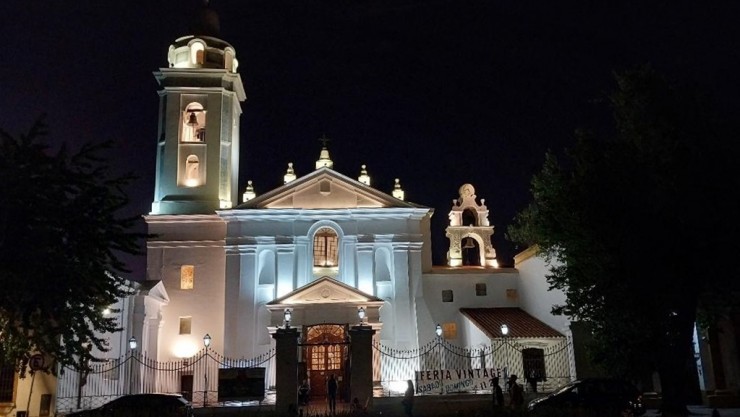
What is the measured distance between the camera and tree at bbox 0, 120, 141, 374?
17.0 m

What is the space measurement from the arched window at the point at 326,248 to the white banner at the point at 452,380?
11.0 metres

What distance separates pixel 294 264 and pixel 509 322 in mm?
11280

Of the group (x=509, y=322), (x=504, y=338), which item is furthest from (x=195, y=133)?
(x=504, y=338)

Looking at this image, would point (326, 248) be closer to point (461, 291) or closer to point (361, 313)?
point (361, 313)

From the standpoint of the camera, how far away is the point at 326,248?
3584 cm

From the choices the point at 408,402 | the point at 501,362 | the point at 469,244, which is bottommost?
the point at 408,402

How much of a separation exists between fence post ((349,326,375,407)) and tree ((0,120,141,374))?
274 inches

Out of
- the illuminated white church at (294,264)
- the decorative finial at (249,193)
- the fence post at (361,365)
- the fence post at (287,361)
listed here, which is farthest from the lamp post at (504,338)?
the decorative finial at (249,193)

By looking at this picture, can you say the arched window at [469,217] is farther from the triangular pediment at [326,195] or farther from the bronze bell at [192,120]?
the bronze bell at [192,120]

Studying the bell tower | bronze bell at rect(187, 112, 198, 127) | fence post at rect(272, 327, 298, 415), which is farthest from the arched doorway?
bronze bell at rect(187, 112, 198, 127)

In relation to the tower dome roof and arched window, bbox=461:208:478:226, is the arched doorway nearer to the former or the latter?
arched window, bbox=461:208:478:226

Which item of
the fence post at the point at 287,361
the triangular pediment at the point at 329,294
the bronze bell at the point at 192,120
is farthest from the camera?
the bronze bell at the point at 192,120

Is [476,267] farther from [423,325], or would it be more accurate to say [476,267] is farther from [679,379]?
[679,379]

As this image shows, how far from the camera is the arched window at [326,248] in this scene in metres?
35.6
